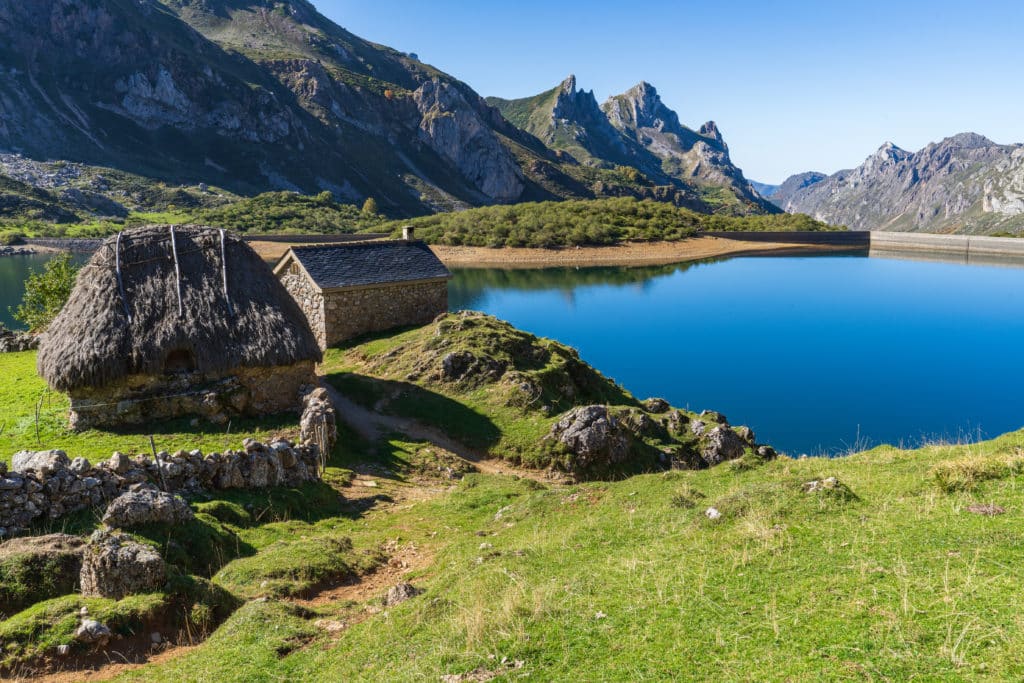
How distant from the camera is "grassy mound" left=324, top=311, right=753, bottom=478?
66.5 ft

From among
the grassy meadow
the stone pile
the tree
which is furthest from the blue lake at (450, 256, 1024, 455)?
the tree

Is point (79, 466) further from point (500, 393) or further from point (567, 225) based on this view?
point (567, 225)

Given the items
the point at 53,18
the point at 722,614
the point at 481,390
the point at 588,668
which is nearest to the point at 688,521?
the point at 722,614

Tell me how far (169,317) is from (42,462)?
8.85 meters

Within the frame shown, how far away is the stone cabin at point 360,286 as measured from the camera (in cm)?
2770

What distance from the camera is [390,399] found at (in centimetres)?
2272

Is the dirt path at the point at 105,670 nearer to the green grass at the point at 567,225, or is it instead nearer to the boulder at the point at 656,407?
the boulder at the point at 656,407

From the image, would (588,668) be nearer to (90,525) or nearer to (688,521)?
(688,521)

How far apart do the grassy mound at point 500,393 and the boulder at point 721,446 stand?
321mm

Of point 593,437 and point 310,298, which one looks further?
point 310,298

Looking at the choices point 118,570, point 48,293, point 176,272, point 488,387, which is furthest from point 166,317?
point 48,293

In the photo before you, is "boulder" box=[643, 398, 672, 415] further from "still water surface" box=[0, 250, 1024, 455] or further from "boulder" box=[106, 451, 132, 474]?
"boulder" box=[106, 451, 132, 474]

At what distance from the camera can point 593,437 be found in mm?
19641

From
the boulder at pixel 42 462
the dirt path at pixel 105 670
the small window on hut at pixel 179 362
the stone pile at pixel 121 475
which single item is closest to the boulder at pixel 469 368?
the stone pile at pixel 121 475
